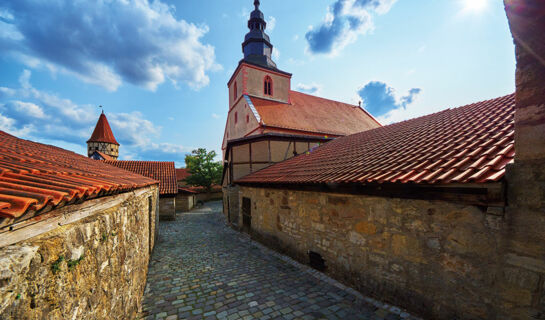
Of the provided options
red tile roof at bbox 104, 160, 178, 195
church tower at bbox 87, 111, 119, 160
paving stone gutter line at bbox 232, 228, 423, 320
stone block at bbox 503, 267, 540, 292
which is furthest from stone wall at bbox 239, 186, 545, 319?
church tower at bbox 87, 111, 119, 160

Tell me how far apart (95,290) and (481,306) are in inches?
181

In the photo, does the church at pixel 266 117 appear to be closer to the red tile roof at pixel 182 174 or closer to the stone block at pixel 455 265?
the stone block at pixel 455 265

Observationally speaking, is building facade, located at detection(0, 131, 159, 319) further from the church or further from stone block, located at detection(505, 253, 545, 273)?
the church

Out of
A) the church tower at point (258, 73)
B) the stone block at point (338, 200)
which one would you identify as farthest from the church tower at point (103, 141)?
the stone block at point (338, 200)

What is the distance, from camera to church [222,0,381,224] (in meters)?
11.2

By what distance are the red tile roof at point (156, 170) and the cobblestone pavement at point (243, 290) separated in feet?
25.5

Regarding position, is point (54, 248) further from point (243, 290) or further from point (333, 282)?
point (333, 282)

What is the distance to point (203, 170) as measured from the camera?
80.3ft

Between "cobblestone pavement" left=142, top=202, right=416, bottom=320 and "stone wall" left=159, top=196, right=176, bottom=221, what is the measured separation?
21.0 ft

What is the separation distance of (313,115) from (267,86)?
4676 mm

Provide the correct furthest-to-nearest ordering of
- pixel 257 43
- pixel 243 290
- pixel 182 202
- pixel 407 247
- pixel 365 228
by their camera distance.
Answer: pixel 257 43
pixel 182 202
pixel 243 290
pixel 365 228
pixel 407 247

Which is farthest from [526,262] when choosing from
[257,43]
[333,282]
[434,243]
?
[257,43]

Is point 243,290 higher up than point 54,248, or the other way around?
point 54,248

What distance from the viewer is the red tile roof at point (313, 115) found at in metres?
16.4
